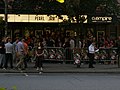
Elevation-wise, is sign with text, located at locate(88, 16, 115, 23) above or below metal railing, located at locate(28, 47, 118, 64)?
above

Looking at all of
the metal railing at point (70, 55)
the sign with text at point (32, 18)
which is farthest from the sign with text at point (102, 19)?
the metal railing at point (70, 55)

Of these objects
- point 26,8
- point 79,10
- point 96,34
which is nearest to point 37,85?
point 79,10

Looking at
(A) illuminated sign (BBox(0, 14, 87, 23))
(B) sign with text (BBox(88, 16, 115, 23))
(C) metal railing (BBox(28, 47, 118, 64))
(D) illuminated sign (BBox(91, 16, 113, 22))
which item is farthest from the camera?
(A) illuminated sign (BBox(0, 14, 87, 23))

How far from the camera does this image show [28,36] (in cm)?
2883

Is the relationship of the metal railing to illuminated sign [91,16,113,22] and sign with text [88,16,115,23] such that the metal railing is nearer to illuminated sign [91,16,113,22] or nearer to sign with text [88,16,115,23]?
sign with text [88,16,115,23]

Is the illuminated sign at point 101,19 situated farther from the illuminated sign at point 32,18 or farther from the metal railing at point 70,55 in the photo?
the metal railing at point 70,55

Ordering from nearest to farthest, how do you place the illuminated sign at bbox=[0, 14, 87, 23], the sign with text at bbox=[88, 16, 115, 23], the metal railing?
the metal railing → the sign with text at bbox=[88, 16, 115, 23] → the illuminated sign at bbox=[0, 14, 87, 23]

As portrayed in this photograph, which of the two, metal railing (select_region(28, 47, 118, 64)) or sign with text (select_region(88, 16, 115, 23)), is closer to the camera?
metal railing (select_region(28, 47, 118, 64))

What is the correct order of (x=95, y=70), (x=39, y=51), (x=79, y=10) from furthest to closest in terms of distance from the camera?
(x=79, y=10), (x=95, y=70), (x=39, y=51)

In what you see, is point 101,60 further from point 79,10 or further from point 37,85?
point 37,85

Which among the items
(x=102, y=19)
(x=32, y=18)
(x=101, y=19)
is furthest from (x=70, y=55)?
(x=32, y=18)

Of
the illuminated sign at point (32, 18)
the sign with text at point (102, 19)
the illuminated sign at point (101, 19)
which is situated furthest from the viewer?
the illuminated sign at point (32, 18)

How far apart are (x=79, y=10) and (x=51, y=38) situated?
20.2 feet

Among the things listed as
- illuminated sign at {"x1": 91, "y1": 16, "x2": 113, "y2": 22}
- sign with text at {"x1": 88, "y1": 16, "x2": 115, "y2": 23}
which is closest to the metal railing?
sign with text at {"x1": 88, "y1": 16, "x2": 115, "y2": 23}
